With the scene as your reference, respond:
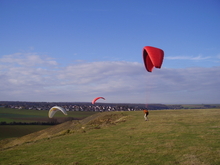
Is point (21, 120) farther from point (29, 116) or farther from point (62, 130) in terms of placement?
point (62, 130)

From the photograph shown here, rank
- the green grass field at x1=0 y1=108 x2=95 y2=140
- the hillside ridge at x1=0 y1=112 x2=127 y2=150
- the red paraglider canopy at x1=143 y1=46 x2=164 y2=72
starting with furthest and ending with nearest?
the green grass field at x1=0 y1=108 x2=95 y2=140 < the hillside ridge at x1=0 y1=112 x2=127 y2=150 < the red paraglider canopy at x1=143 y1=46 x2=164 y2=72

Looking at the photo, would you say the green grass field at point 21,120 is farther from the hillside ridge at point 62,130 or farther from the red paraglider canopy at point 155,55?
the red paraglider canopy at point 155,55

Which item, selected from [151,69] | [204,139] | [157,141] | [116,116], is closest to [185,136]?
[204,139]

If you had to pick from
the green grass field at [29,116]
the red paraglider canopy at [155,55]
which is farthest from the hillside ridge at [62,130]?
the green grass field at [29,116]

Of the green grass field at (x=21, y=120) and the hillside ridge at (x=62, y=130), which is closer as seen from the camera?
the hillside ridge at (x=62, y=130)

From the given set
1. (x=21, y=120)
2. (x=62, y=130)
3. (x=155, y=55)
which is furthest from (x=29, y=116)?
(x=155, y=55)

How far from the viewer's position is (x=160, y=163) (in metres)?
8.67

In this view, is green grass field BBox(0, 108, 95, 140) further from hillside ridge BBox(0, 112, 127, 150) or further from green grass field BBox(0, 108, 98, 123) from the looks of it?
hillside ridge BBox(0, 112, 127, 150)

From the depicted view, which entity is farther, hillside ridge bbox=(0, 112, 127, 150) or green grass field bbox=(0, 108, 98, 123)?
green grass field bbox=(0, 108, 98, 123)

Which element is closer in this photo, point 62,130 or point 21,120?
point 62,130

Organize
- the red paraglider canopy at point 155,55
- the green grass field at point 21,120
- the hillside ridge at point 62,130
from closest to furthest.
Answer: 1. the red paraglider canopy at point 155,55
2. the hillside ridge at point 62,130
3. the green grass field at point 21,120

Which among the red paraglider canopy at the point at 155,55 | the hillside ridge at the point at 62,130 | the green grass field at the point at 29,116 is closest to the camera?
the red paraglider canopy at the point at 155,55

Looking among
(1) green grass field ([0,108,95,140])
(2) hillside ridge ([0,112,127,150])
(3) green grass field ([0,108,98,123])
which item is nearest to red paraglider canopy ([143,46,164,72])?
Result: (2) hillside ridge ([0,112,127,150])

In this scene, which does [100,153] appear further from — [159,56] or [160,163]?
[159,56]
